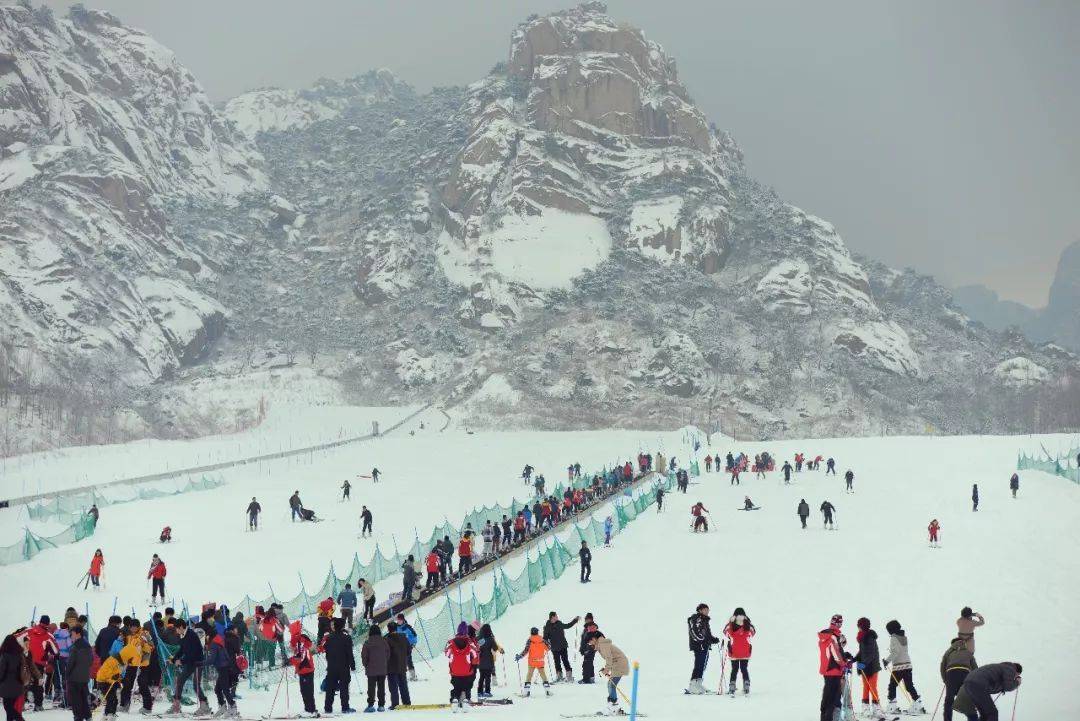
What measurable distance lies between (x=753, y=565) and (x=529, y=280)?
131m

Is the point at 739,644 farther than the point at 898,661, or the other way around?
the point at 739,644

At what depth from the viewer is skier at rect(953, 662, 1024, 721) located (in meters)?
12.5

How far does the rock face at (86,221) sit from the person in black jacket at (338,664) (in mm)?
119086

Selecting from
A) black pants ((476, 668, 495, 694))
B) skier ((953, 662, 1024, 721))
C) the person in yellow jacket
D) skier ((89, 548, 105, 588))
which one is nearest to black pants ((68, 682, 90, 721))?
the person in yellow jacket

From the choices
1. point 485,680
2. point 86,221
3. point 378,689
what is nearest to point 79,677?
point 378,689

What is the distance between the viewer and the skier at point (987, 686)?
491 inches

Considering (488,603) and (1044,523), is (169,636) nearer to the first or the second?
(488,603)

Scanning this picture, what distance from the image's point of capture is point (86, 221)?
14875 centimetres

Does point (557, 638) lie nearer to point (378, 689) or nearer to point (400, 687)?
point (400, 687)

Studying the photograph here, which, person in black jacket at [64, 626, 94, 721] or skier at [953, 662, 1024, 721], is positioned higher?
skier at [953, 662, 1024, 721]

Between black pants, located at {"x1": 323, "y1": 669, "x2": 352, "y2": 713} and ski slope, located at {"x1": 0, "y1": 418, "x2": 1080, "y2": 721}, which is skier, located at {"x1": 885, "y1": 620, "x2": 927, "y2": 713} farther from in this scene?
black pants, located at {"x1": 323, "y1": 669, "x2": 352, "y2": 713}

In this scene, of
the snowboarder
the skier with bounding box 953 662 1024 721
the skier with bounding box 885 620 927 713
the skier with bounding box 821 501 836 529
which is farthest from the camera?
the snowboarder

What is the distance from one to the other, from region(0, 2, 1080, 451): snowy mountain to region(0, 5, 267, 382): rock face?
44 centimetres

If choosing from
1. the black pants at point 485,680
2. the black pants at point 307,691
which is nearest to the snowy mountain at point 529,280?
the black pants at point 485,680
